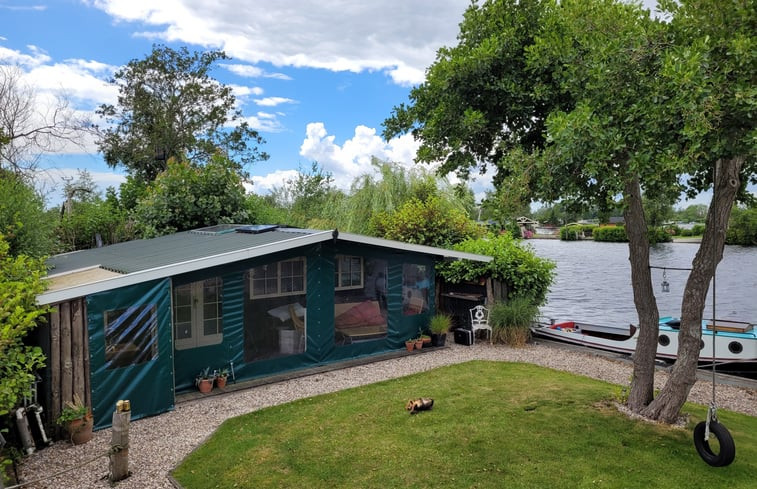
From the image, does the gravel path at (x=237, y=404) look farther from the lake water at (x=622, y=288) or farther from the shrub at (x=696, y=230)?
the shrub at (x=696, y=230)

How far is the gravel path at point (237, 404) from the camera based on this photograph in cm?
521

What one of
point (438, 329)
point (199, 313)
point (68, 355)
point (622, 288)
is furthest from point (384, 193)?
point (622, 288)

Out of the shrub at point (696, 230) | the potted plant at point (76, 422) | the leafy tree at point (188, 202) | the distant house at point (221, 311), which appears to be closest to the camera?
the potted plant at point (76, 422)

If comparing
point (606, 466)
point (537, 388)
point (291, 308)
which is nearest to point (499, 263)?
point (537, 388)

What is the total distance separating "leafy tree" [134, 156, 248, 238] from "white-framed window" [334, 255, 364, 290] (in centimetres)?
721

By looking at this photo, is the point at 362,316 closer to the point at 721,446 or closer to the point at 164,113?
the point at 721,446

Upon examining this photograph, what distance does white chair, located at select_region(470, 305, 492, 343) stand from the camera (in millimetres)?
11508

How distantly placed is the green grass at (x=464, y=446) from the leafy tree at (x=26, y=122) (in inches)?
619

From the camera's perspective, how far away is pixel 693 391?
326 inches

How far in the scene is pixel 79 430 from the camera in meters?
5.91

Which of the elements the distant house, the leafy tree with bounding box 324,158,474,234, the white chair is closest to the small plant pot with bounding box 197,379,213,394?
the distant house

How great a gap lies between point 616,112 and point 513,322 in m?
7.00

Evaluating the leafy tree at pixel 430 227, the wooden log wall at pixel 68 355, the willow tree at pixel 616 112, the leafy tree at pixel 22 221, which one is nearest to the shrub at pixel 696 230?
the leafy tree at pixel 430 227

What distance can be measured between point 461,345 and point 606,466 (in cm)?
623
